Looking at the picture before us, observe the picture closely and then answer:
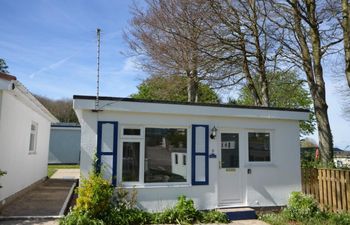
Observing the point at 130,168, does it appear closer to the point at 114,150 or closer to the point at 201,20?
the point at 114,150

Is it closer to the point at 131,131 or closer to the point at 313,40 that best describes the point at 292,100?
the point at 313,40

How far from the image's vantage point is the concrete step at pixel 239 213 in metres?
9.44

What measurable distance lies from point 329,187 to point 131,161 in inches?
246

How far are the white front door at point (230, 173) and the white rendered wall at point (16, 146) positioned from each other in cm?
623

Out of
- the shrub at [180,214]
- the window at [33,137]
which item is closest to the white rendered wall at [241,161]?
the shrub at [180,214]

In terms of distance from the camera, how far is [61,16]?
12328 mm

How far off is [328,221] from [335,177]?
163 cm

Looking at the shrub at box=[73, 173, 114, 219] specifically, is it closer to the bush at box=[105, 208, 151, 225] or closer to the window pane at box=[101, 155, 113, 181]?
the bush at box=[105, 208, 151, 225]

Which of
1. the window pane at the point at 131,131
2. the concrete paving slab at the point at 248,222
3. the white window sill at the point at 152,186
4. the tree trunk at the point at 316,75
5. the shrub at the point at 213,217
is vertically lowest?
the concrete paving slab at the point at 248,222

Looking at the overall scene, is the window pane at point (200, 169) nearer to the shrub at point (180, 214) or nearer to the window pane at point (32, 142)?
the shrub at point (180, 214)

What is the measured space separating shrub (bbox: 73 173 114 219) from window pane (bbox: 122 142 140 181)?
907 mm

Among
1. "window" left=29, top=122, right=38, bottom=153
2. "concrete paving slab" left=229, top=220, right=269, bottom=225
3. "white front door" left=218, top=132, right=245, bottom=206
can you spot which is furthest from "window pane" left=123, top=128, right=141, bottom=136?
"window" left=29, top=122, right=38, bottom=153

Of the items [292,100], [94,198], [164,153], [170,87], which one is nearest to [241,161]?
[164,153]

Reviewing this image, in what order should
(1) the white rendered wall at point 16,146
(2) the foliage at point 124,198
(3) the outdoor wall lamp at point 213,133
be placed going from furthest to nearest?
1. (3) the outdoor wall lamp at point 213,133
2. (1) the white rendered wall at point 16,146
3. (2) the foliage at point 124,198
